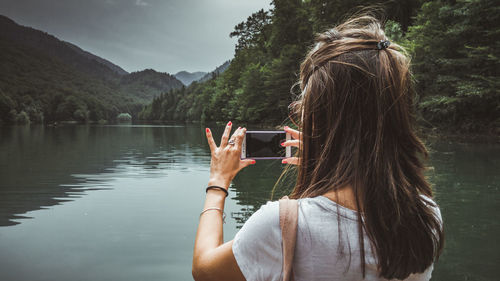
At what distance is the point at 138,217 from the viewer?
5.51 m

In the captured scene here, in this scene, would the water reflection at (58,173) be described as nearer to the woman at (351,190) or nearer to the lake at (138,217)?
the lake at (138,217)

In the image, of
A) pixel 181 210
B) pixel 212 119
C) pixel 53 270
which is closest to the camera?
pixel 53 270

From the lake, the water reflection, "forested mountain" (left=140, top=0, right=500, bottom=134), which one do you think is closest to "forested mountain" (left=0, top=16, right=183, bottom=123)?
"forested mountain" (left=140, top=0, right=500, bottom=134)

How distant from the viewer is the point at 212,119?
69.9 meters

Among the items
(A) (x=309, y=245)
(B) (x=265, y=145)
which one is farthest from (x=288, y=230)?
(B) (x=265, y=145)

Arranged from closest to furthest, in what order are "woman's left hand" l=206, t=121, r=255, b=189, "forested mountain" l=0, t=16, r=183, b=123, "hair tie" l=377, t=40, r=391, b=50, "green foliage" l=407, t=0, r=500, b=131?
1. "hair tie" l=377, t=40, r=391, b=50
2. "woman's left hand" l=206, t=121, r=255, b=189
3. "green foliage" l=407, t=0, r=500, b=131
4. "forested mountain" l=0, t=16, r=183, b=123

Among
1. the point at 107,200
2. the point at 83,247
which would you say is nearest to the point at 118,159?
the point at 107,200

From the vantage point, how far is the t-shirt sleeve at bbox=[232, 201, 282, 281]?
35.1 inches

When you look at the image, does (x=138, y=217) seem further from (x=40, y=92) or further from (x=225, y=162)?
(x=40, y=92)

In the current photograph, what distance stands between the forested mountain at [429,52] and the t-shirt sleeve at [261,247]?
1064 mm

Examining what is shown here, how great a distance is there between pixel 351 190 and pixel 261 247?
0.97 feet

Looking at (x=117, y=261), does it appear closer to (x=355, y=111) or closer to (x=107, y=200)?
(x=107, y=200)

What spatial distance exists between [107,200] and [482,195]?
6817 mm

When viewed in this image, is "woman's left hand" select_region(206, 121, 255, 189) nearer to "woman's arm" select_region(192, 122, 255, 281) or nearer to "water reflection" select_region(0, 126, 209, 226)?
"woman's arm" select_region(192, 122, 255, 281)
